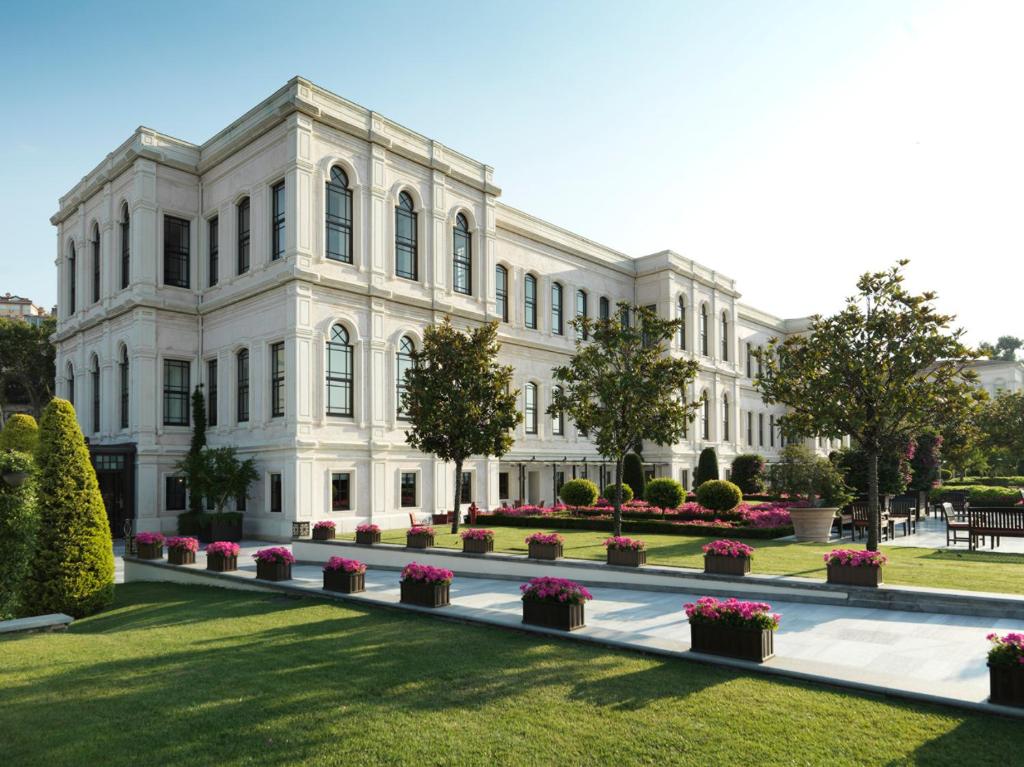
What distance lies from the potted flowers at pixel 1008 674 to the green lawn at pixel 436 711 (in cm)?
31

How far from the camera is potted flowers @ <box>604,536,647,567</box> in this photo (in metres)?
15.1

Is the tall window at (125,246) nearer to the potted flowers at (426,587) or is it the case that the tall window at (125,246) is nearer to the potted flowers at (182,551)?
the potted flowers at (182,551)

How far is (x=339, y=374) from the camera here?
27516 mm

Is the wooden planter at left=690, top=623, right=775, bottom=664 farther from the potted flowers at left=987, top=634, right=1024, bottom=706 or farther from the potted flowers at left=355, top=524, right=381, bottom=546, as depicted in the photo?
the potted flowers at left=355, top=524, right=381, bottom=546

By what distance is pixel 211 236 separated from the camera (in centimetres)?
3134

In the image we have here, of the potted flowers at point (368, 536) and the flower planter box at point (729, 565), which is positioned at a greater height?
the flower planter box at point (729, 565)

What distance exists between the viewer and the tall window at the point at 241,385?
94.7ft

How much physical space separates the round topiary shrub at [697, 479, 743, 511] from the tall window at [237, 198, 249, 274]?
19861mm

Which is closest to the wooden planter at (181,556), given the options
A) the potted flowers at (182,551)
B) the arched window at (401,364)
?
the potted flowers at (182,551)

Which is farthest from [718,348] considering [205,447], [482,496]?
[205,447]

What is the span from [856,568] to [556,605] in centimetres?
571

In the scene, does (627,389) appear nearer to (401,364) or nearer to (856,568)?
(856,568)

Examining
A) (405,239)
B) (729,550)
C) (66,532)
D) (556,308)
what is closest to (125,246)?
(405,239)

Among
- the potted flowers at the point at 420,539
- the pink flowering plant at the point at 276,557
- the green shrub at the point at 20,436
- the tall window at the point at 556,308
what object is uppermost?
the tall window at the point at 556,308
